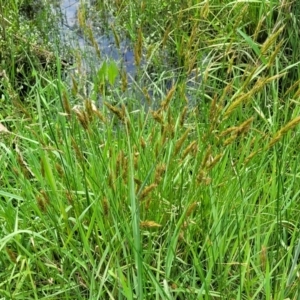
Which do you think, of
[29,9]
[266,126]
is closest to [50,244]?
[266,126]

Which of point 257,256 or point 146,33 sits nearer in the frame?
point 257,256

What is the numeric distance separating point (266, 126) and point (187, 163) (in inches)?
19.4

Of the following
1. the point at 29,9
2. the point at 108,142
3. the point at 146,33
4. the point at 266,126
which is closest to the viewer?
the point at 108,142

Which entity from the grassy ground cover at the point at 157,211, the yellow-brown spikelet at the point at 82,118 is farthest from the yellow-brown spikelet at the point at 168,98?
the yellow-brown spikelet at the point at 82,118

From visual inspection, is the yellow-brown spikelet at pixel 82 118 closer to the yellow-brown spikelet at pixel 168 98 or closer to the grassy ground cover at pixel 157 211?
the grassy ground cover at pixel 157 211

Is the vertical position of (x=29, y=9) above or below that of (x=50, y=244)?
above

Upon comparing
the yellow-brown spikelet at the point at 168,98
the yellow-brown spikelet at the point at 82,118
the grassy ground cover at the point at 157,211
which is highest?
the yellow-brown spikelet at the point at 82,118

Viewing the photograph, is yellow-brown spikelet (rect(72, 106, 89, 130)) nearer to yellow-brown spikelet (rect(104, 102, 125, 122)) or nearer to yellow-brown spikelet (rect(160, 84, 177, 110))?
yellow-brown spikelet (rect(104, 102, 125, 122))

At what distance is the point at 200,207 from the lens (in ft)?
5.12

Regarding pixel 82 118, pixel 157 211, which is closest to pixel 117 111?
pixel 82 118

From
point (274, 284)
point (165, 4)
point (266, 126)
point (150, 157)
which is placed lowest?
point (274, 284)

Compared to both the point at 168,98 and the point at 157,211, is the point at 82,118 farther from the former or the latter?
the point at 157,211

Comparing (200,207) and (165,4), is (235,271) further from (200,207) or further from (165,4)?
(165,4)

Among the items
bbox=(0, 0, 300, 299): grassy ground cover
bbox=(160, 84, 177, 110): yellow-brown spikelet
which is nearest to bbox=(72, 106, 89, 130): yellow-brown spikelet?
bbox=(0, 0, 300, 299): grassy ground cover
